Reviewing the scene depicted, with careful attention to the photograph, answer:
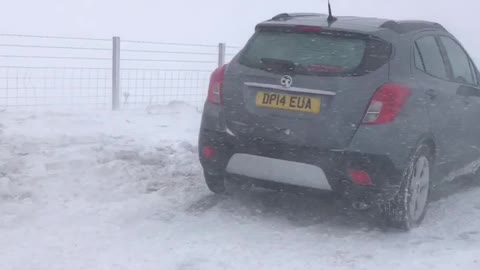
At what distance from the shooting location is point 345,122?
16.0 ft

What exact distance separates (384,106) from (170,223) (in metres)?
1.86

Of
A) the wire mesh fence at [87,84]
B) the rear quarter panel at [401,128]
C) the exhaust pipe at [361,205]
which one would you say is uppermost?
the rear quarter panel at [401,128]

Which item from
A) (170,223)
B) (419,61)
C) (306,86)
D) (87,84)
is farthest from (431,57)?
(87,84)

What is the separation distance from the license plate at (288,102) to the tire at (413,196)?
2.78 feet

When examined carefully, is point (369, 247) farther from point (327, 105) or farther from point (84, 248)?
point (84, 248)

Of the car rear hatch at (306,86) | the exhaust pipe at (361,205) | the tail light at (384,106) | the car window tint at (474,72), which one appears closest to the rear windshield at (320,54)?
the car rear hatch at (306,86)

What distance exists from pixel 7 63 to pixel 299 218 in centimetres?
1436

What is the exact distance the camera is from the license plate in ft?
16.3

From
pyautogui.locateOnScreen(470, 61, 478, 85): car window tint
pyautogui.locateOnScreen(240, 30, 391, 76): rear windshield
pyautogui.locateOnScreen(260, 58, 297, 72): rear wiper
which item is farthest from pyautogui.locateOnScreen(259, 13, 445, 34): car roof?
pyautogui.locateOnScreen(470, 61, 478, 85): car window tint

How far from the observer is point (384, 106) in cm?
489

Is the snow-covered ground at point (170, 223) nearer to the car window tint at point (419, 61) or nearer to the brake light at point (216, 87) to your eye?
the brake light at point (216, 87)

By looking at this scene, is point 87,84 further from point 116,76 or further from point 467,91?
point 467,91

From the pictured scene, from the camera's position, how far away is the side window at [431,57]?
18.3ft

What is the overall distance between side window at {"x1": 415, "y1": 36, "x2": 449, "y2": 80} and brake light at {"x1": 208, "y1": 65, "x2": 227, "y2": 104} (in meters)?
1.61
